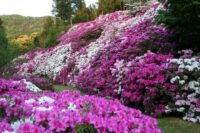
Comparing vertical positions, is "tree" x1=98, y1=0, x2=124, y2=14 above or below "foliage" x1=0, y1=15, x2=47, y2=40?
above

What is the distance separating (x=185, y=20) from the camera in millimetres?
10859

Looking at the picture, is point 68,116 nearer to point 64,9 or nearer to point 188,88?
point 188,88

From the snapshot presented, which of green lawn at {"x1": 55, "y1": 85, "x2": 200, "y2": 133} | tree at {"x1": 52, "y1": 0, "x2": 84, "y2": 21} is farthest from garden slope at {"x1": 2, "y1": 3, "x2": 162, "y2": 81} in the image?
tree at {"x1": 52, "y1": 0, "x2": 84, "y2": 21}

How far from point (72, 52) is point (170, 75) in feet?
43.8

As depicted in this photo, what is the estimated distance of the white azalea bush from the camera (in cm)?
861

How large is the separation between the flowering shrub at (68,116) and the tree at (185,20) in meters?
5.92

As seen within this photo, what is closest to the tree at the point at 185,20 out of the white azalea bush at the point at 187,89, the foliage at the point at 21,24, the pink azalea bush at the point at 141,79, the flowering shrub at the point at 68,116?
the pink azalea bush at the point at 141,79

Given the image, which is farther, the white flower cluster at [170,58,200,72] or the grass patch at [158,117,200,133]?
the white flower cluster at [170,58,200,72]

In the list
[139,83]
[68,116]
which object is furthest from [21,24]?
[68,116]

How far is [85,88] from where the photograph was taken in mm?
13961

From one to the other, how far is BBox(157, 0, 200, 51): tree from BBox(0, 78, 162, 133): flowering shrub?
233 inches

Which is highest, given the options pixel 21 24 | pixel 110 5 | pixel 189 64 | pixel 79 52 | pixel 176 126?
pixel 189 64

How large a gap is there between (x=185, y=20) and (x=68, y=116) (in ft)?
23.6

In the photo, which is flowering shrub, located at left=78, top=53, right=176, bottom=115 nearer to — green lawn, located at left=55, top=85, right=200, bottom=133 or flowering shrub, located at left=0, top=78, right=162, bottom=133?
green lawn, located at left=55, top=85, right=200, bottom=133
